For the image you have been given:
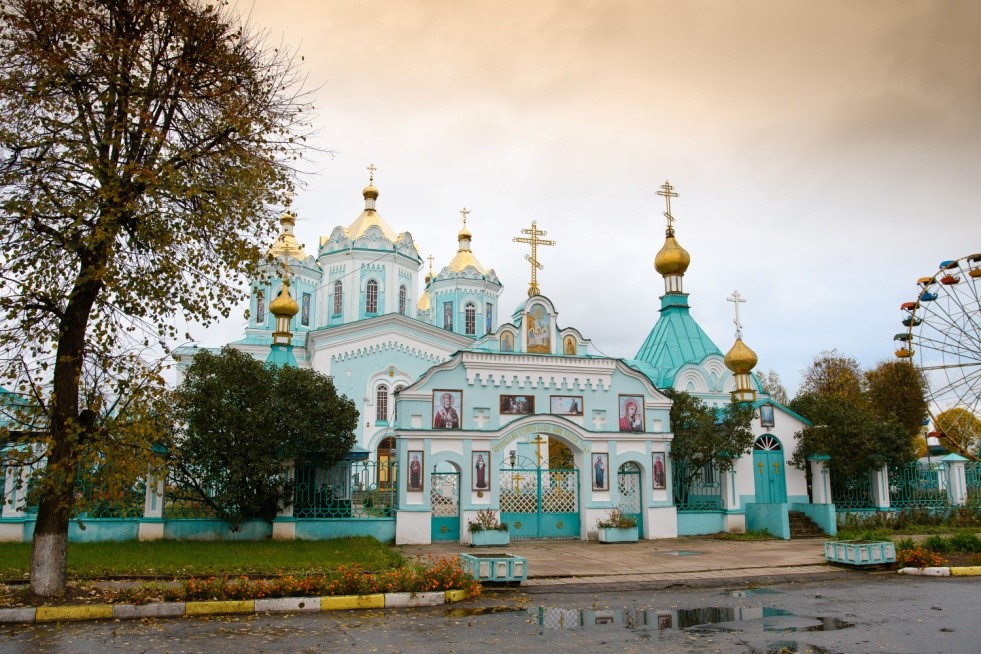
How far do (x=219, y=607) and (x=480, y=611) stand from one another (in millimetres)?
3066

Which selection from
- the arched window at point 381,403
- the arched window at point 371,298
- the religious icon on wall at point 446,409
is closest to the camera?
the religious icon on wall at point 446,409

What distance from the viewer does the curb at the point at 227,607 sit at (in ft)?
28.3

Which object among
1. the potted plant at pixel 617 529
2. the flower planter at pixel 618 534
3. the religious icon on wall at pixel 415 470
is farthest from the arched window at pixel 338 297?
the flower planter at pixel 618 534

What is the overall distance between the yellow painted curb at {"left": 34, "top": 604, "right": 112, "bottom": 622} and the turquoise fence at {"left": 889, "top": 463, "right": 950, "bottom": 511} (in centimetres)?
1982

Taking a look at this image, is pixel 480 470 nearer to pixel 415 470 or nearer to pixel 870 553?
pixel 415 470

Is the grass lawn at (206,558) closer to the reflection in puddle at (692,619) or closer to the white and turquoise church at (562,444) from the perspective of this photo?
the white and turquoise church at (562,444)

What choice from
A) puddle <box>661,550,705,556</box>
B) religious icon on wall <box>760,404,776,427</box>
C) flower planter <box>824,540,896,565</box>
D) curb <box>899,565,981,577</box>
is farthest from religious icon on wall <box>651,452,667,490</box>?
curb <box>899,565,981,577</box>

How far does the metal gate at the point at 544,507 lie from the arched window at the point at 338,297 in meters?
17.3

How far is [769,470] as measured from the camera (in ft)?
66.9

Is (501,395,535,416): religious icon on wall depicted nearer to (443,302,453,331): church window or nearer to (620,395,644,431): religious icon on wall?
(620,395,644,431): religious icon on wall

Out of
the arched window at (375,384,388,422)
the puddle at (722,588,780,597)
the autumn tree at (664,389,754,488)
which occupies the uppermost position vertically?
the arched window at (375,384,388,422)

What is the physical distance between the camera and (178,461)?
15.6m

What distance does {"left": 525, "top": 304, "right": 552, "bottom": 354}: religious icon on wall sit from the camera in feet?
64.3

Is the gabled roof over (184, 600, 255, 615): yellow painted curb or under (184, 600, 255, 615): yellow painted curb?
over
